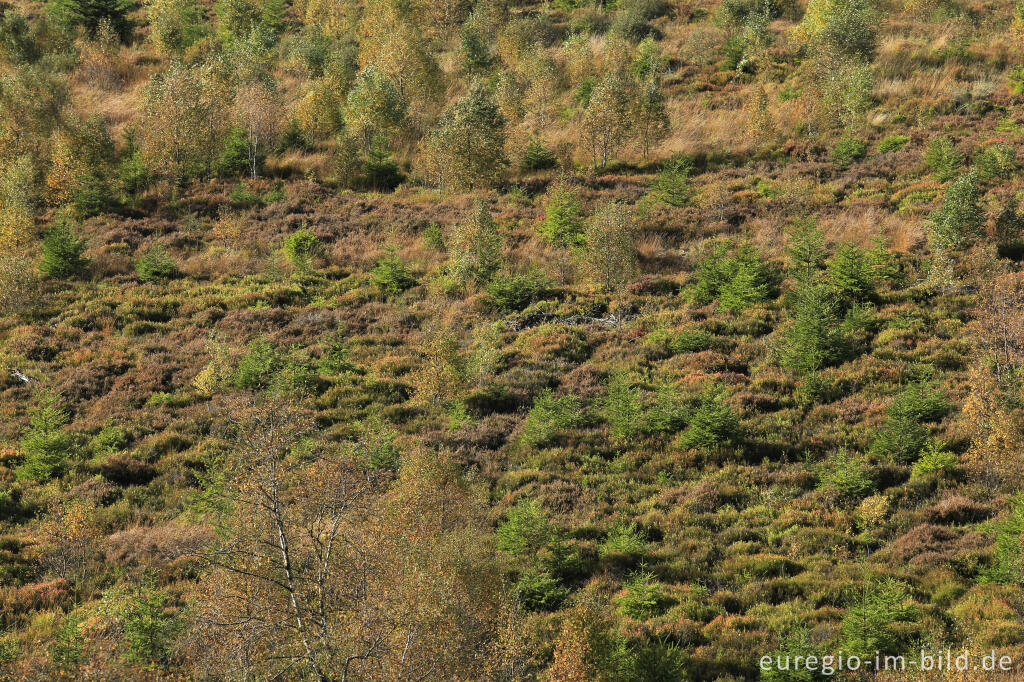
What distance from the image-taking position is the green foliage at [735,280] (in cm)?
2972

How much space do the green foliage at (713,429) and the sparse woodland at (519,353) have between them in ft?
0.33

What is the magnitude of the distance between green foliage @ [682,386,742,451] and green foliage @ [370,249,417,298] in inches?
722

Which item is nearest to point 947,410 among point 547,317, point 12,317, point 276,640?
point 547,317

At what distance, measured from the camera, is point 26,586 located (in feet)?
57.5

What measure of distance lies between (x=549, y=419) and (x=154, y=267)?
81.3ft

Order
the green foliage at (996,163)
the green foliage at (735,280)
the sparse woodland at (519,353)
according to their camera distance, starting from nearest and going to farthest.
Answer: the sparse woodland at (519,353) → the green foliage at (735,280) → the green foliage at (996,163)

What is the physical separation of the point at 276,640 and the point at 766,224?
32.2 m

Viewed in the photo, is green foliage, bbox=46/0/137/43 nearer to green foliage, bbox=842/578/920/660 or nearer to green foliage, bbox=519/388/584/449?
green foliage, bbox=519/388/584/449

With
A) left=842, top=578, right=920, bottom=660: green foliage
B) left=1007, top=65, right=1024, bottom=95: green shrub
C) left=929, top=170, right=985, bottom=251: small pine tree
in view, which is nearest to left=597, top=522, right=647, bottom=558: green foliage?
left=842, top=578, right=920, bottom=660: green foliage

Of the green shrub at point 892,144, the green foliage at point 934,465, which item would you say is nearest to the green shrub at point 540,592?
the green foliage at point 934,465

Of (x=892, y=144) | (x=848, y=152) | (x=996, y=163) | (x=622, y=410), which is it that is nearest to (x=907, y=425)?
(x=622, y=410)

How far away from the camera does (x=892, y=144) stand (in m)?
42.2

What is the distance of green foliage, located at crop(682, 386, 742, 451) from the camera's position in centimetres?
2142

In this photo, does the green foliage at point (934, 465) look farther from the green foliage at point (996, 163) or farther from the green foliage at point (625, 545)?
the green foliage at point (996, 163)
